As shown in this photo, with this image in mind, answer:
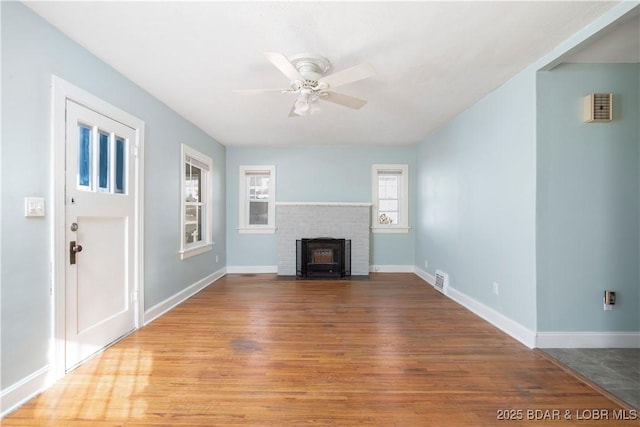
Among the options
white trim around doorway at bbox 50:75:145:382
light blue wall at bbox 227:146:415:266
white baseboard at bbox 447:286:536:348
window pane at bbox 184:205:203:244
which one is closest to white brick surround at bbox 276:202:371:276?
light blue wall at bbox 227:146:415:266

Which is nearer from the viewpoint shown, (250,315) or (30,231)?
(30,231)

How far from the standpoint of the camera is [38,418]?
1.66 meters

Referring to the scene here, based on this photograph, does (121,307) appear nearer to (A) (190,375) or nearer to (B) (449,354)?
(A) (190,375)

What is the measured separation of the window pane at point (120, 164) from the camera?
2.67m

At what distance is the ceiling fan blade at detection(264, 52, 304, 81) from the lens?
6.31 feet

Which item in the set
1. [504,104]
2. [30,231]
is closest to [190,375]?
[30,231]

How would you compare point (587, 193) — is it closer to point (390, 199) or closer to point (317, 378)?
point (317, 378)

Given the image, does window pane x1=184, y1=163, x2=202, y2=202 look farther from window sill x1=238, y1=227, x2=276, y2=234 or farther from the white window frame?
window sill x1=238, y1=227, x2=276, y2=234

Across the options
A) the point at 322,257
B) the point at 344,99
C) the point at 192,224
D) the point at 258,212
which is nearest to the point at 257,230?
the point at 258,212

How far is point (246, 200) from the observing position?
5789 mm

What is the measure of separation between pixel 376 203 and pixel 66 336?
4821 millimetres

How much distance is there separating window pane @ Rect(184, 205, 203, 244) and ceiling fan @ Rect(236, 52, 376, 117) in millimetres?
2335

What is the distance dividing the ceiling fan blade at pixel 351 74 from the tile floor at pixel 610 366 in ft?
8.75

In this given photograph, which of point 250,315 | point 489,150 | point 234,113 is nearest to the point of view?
point 489,150
